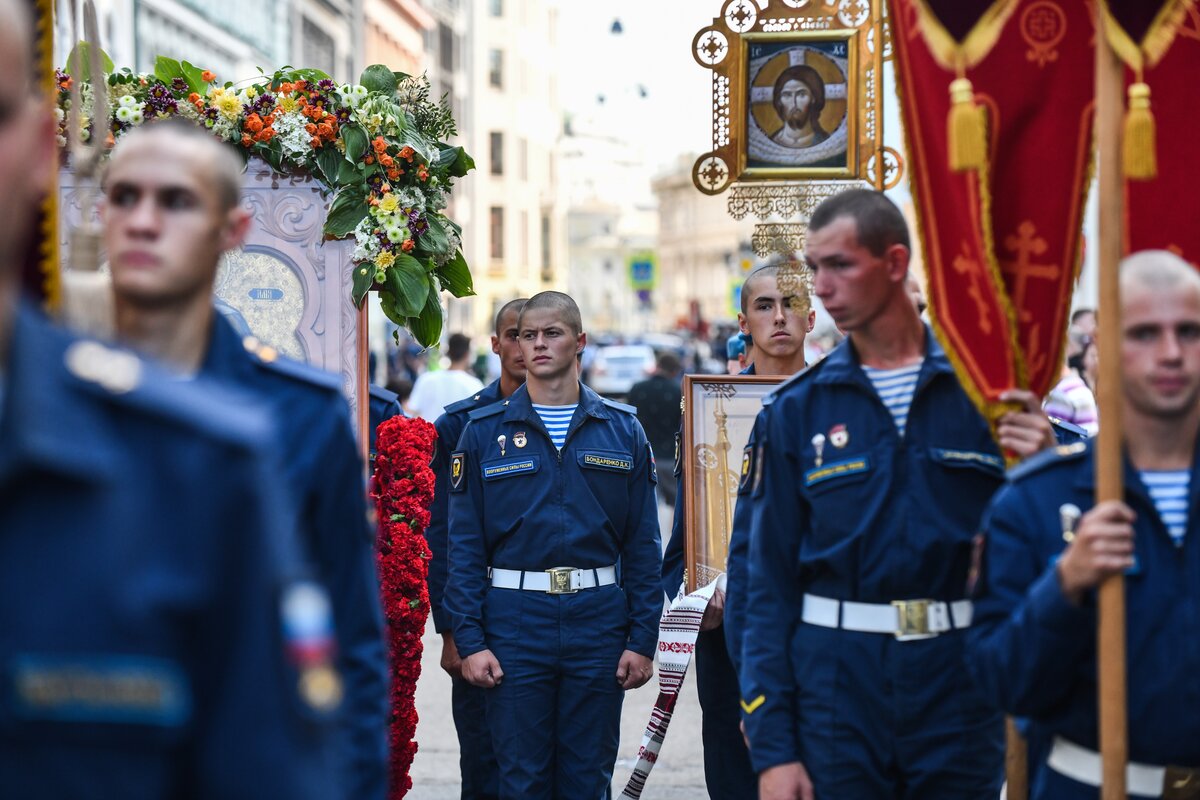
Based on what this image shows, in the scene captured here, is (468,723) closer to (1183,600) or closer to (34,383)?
(1183,600)

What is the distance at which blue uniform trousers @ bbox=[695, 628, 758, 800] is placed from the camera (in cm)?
684

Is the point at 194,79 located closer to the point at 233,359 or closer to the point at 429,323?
the point at 429,323

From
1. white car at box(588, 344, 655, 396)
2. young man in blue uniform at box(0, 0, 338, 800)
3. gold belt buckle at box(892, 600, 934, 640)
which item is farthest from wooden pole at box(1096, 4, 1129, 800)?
white car at box(588, 344, 655, 396)

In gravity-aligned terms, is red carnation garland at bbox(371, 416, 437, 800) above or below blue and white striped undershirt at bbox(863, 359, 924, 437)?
below

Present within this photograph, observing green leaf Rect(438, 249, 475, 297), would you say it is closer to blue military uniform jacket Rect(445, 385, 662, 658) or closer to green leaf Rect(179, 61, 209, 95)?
blue military uniform jacket Rect(445, 385, 662, 658)

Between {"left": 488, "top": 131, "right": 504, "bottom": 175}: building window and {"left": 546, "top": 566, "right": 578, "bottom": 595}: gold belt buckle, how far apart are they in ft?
234

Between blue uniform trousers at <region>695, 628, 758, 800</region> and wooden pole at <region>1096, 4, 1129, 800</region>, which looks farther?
blue uniform trousers at <region>695, 628, 758, 800</region>

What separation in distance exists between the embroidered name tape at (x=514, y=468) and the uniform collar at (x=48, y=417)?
5043mm

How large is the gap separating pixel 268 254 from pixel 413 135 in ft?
2.47

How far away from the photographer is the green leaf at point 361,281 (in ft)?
22.2

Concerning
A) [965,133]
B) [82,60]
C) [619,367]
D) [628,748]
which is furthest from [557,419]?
[619,367]

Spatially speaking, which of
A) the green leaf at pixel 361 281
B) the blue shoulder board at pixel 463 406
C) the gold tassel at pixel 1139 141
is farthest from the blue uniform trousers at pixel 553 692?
the gold tassel at pixel 1139 141

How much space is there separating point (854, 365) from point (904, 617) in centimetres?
68

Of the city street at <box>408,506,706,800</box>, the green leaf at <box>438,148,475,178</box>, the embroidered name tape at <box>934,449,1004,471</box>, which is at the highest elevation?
the green leaf at <box>438,148,475,178</box>
